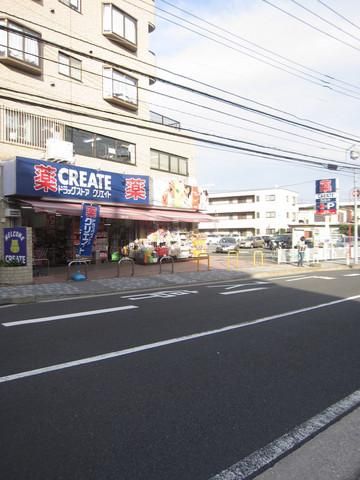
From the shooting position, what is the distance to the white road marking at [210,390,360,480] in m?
2.90

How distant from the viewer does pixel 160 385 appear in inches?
176

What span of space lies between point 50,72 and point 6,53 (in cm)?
217

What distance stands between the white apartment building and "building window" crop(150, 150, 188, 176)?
40.6 meters

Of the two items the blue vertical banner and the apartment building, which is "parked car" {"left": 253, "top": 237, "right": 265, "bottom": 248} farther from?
the blue vertical banner

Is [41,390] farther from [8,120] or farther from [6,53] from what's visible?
[6,53]

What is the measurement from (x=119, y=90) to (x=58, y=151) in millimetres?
5938

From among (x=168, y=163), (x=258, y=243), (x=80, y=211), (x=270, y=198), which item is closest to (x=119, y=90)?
(x=168, y=163)

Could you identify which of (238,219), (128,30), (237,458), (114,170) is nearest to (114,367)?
(237,458)

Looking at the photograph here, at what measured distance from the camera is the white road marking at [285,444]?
9.50 feet

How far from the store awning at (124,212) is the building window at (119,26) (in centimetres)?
866

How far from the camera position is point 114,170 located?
66.3 feet

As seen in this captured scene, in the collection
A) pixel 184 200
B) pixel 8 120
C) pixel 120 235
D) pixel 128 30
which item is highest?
pixel 128 30

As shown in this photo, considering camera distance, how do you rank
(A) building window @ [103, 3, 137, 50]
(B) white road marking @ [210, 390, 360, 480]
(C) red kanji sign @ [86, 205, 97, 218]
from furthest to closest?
1. (A) building window @ [103, 3, 137, 50]
2. (C) red kanji sign @ [86, 205, 97, 218]
3. (B) white road marking @ [210, 390, 360, 480]

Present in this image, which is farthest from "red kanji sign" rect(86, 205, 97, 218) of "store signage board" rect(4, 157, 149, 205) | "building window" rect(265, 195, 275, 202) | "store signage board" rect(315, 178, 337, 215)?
"building window" rect(265, 195, 275, 202)
